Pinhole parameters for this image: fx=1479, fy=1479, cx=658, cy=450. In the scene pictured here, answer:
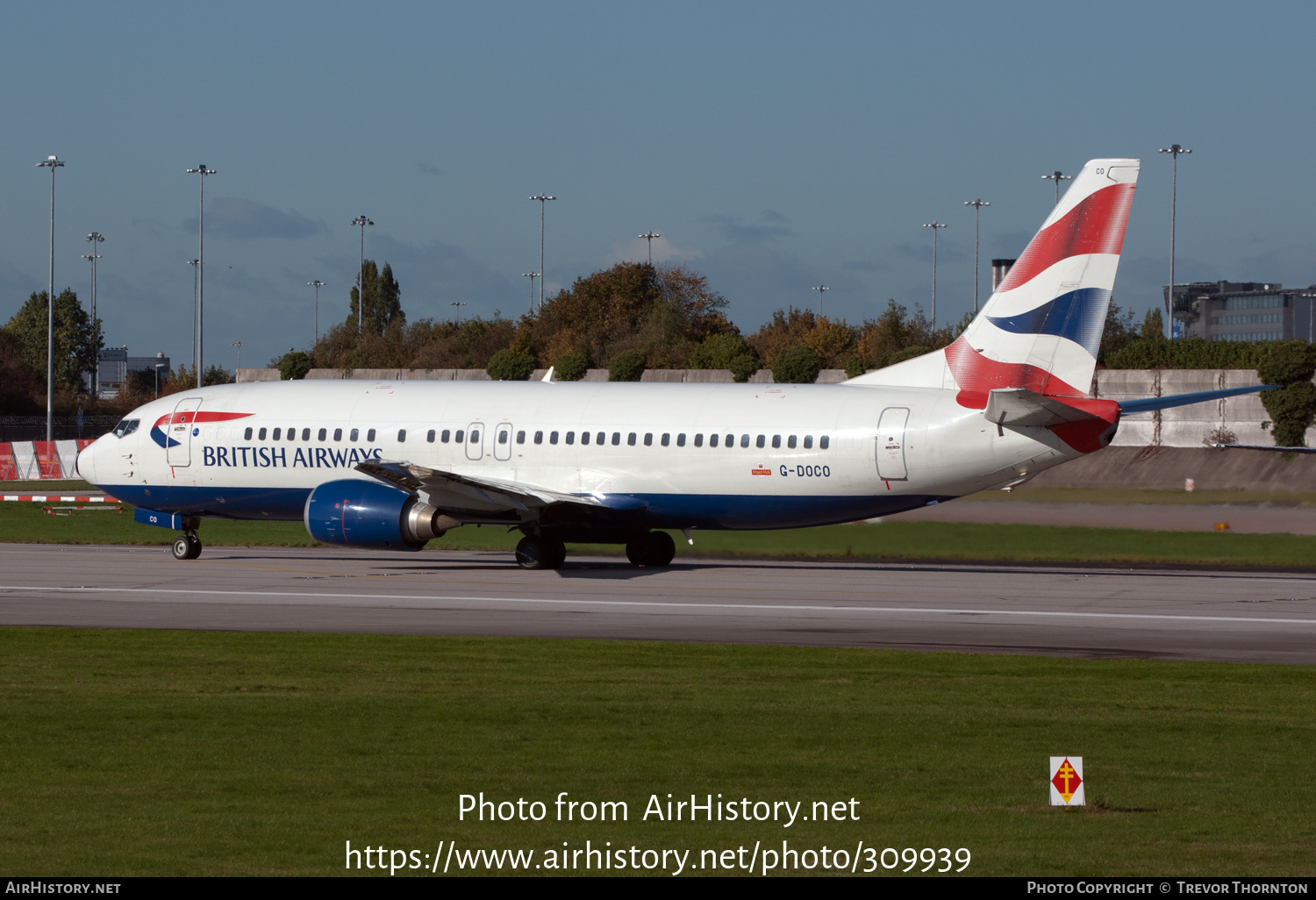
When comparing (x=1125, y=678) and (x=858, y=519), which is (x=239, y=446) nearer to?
(x=858, y=519)

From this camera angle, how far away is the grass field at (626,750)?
9.70 meters

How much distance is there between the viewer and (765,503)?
3266cm

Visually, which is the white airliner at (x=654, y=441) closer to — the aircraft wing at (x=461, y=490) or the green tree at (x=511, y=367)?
the aircraft wing at (x=461, y=490)

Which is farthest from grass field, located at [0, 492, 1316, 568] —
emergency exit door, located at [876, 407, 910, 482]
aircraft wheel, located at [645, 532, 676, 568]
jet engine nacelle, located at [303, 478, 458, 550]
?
jet engine nacelle, located at [303, 478, 458, 550]

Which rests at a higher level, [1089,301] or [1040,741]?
[1089,301]

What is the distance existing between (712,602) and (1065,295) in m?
10.3

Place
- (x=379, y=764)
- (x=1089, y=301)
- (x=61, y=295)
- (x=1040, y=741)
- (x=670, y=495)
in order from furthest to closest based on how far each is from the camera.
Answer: (x=61, y=295), (x=670, y=495), (x=1089, y=301), (x=1040, y=741), (x=379, y=764)

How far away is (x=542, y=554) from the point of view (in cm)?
3428

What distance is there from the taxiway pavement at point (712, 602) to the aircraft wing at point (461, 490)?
5.35 ft

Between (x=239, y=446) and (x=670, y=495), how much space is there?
10984mm

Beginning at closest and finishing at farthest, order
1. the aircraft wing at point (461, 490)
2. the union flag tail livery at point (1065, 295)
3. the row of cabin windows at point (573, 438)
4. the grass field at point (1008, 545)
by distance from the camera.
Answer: the union flag tail livery at point (1065, 295) < the aircraft wing at point (461, 490) < the row of cabin windows at point (573, 438) < the grass field at point (1008, 545)

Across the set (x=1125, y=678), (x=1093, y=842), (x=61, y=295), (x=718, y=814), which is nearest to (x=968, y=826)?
(x=1093, y=842)

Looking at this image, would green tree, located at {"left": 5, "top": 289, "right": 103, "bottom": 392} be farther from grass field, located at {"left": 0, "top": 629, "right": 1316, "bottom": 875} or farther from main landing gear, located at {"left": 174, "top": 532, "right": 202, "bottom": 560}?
grass field, located at {"left": 0, "top": 629, "right": 1316, "bottom": 875}

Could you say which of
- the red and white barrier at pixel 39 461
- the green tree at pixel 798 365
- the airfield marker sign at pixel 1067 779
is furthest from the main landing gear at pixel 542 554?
the red and white barrier at pixel 39 461
